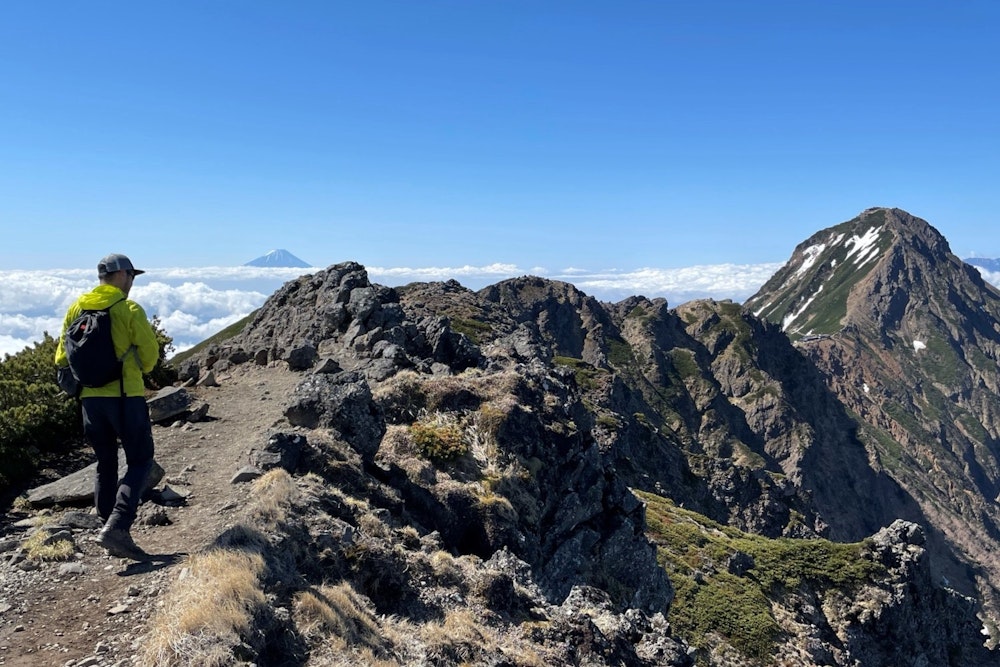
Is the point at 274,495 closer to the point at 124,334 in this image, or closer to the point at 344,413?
the point at 124,334

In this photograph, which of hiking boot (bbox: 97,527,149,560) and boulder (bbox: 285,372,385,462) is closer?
hiking boot (bbox: 97,527,149,560)

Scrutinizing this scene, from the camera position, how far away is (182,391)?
26.4m

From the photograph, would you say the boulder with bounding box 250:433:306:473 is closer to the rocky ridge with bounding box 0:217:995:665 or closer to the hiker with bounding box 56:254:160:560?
the rocky ridge with bounding box 0:217:995:665

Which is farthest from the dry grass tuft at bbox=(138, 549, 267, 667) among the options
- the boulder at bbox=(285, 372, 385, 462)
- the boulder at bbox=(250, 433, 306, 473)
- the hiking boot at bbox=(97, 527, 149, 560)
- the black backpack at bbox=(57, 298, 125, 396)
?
the boulder at bbox=(285, 372, 385, 462)

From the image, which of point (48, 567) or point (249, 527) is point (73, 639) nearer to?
point (48, 567)

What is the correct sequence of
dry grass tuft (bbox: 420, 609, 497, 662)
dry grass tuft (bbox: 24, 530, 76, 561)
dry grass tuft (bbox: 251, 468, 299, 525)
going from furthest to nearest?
dry grass tuft (bbox: 251, 468, 299, 525) → dry grass tuft (bbox: 420, 609, 497, 662) → dry grass tuft (bbox: 24, 530, 76, 561)

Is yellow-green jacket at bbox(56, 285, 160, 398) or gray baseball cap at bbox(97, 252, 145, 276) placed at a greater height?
gray baseball cap at bbox(97, 252, 145, 276)

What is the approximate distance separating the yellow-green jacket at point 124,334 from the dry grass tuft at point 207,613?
11.7 ft

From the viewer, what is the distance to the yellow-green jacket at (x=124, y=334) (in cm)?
1149

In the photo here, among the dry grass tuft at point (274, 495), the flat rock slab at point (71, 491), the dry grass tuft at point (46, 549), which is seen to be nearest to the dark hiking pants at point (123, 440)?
the dry grass tuft at point (46, 549)

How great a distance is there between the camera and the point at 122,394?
11.7 m

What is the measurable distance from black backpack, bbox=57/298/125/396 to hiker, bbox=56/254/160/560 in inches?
2.9

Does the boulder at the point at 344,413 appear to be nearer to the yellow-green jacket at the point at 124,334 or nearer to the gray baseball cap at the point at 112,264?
the yellow-green jacket at the point at 124,334

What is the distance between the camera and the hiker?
11.5 metres
